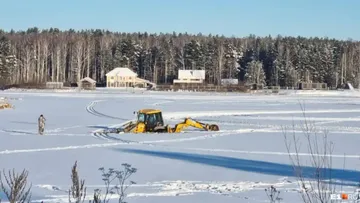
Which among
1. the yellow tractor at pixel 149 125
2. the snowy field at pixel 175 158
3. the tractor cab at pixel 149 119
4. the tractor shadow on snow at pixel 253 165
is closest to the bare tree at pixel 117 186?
the snowy field at pixel 175 158

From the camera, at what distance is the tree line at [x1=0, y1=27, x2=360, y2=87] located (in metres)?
104

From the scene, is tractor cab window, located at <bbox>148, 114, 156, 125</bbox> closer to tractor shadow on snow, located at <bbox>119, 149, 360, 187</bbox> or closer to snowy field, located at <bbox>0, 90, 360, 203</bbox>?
snowy field, located at <bbox>0, 90, 360, 203</bbox>

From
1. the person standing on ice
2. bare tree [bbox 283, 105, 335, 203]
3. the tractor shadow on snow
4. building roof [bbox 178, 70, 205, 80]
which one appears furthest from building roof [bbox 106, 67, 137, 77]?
bare tree [bbox 283, 105, 335, 203]

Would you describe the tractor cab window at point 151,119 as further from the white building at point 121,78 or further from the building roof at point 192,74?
the building roof at point 192,74

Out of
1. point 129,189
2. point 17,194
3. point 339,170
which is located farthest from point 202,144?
point 17,194

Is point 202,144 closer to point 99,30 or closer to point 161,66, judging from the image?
point 161,66

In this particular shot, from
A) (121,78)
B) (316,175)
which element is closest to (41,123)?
(316,175)

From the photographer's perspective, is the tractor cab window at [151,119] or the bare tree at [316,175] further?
the tractor cab window at [151,119]

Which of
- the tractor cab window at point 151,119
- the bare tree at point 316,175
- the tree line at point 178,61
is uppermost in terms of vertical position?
the tree line at point 178,61

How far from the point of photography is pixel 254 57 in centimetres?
11188

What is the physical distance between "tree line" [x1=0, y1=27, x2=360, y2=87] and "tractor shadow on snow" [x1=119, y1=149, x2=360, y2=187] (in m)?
83.3

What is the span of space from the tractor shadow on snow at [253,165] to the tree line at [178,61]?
8333 centimetres

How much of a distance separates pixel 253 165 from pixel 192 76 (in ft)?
274

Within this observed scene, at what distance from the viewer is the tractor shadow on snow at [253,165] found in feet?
43.9
